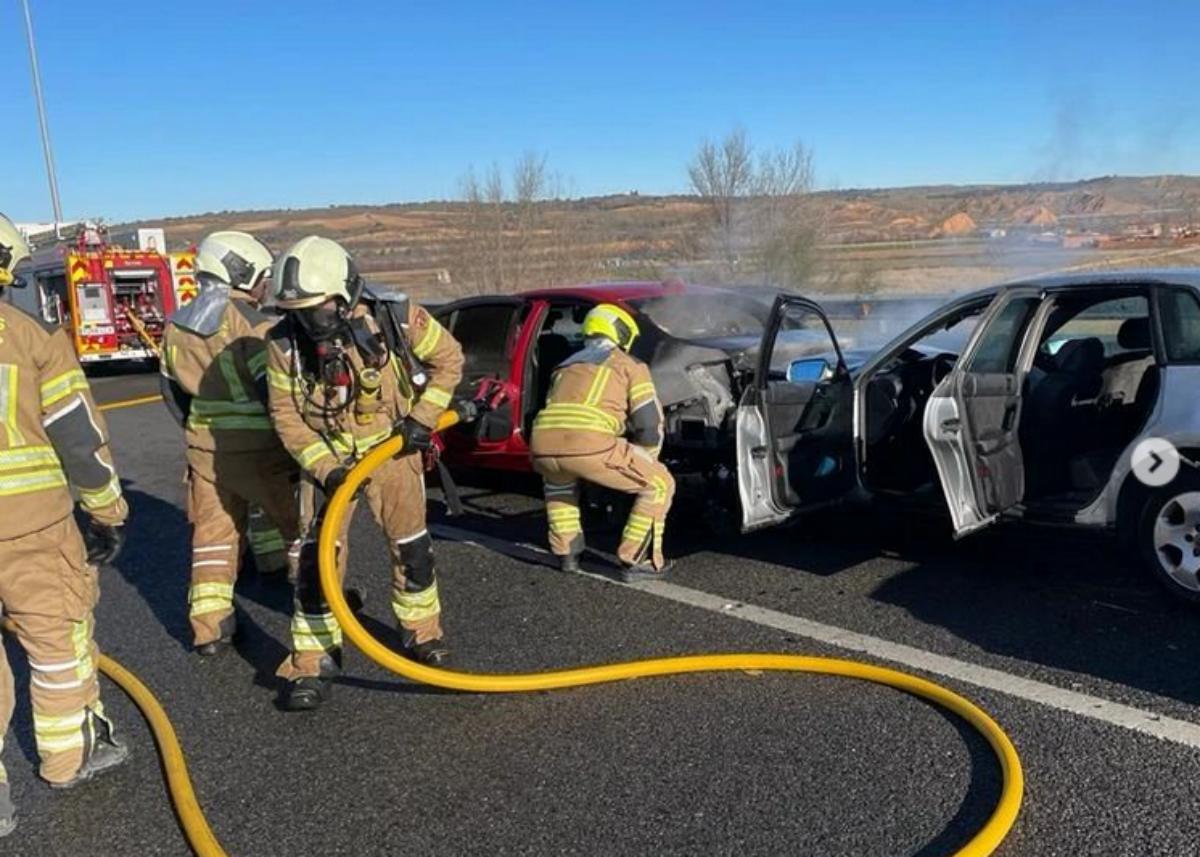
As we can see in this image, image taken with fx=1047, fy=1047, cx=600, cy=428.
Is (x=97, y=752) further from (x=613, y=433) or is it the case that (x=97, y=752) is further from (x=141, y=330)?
(x=141, y=330)

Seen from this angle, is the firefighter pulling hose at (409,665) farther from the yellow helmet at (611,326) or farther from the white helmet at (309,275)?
the yellow helmet at (611,326)

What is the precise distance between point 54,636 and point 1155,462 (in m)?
4.24

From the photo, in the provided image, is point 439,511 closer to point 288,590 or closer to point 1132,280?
point 288,590

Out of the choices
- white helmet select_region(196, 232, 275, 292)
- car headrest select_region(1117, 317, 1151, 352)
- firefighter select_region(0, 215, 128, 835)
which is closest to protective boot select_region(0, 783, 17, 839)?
firefighter select_region(0, 215, 128, 835)

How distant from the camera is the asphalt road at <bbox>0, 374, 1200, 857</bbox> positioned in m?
3.07

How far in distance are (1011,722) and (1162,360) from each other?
73.7 inches

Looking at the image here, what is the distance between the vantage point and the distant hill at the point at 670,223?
2600cm

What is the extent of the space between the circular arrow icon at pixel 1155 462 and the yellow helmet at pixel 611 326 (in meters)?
2.47

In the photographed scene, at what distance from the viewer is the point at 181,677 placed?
14.7ft

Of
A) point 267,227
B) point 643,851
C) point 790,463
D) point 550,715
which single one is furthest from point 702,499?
point 267,227

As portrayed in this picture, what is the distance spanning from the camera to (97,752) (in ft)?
11.9

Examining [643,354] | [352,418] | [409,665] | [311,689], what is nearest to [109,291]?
[643,354]

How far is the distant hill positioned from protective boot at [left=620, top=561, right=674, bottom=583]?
50.0 ft

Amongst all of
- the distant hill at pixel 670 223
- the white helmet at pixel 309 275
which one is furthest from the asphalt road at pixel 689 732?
the distant hill at pixel 670 223
